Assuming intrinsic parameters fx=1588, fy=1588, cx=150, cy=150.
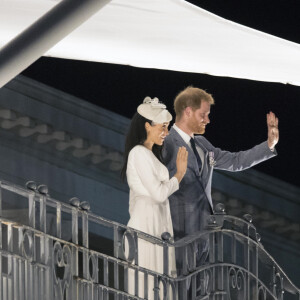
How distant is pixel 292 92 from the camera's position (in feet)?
58.0

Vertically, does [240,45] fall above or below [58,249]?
above

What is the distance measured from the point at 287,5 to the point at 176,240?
21.9 ft

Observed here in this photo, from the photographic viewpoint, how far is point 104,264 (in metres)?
10.0

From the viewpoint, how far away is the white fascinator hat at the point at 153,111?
11.2m

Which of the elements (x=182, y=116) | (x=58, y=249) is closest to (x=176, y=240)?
(x=182, y=116)

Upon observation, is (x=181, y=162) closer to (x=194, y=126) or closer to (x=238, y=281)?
(x=194, y=126)

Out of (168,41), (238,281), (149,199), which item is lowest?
(238,281)

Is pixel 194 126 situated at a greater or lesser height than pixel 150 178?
greater

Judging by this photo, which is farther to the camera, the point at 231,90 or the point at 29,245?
the point at 231,90

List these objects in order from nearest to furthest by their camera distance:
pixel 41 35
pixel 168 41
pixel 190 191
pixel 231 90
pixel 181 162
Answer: pixel 41 35
pixel 168 41
pixel 181 162
pixel 190 191
pixel 231 90

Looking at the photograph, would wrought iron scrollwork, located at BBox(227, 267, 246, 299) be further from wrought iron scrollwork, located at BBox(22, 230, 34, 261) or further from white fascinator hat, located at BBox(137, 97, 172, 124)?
wrought iron scrollwork, located at BBox(22, 230, 34, 261)

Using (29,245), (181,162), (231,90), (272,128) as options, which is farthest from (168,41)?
(231,90)

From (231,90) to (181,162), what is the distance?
6244mm

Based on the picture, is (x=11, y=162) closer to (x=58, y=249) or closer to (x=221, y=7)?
(x=221, y=7)
